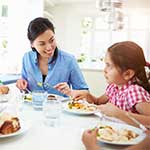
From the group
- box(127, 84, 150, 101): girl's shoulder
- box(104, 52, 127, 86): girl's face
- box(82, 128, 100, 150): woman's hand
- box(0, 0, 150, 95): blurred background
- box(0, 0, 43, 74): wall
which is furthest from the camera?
box(0, 0, 150, 95): blurred background

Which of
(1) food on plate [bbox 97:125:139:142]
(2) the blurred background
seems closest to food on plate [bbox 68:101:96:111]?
(1) food on plate [bbox 97:125:139:142]

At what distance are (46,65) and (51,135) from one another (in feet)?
3.38

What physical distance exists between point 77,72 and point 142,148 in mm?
1165

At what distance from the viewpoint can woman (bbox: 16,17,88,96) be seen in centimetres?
168

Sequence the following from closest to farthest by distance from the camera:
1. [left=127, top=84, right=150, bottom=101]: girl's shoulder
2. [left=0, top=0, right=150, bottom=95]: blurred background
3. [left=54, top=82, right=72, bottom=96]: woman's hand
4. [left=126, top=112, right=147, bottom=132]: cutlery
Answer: [left=126, top=112, right=147, bottom=132]: cutlery, [left=127, top=84, right=150, bottom=101]: girl's shoulder, [left=54, top=82, right=72, bottom=96]: woman's hand, [left=0, top=0, right=150, bottom=95]: blurred background

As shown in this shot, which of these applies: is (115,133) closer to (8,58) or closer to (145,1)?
(8,58)

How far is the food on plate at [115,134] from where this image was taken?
2.59 feet

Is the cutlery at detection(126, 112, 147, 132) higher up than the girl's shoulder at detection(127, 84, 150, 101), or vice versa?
the girl's shoulder at detection(127, 84, 150, 101)

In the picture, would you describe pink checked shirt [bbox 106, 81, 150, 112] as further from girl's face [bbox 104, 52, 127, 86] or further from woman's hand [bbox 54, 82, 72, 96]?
woman's hand [bbox 54, 82, 72, 96]

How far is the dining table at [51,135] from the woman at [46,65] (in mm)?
583

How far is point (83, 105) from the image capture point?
124cm

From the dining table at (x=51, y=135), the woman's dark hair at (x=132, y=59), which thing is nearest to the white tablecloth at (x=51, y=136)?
the dining table at (x=51, y=135)

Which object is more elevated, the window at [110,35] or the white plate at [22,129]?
the window at [110,35]

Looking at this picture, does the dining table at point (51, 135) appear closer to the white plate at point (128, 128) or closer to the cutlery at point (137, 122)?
the white plate at point (128, 128)
